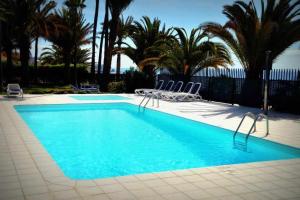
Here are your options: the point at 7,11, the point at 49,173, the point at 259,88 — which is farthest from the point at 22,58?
the point at 49,173

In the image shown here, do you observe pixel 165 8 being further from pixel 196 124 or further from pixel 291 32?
pixel 196 124

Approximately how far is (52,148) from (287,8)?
472 inches

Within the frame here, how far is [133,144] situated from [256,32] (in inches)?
353

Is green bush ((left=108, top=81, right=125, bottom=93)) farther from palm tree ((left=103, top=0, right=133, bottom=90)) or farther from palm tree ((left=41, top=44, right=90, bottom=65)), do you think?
palm tree ((left=41, top=44, right=90, bottom=65))

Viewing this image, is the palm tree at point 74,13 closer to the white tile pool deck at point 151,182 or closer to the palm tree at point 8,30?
the palm tree at point 8,30

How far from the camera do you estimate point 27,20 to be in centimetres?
2222

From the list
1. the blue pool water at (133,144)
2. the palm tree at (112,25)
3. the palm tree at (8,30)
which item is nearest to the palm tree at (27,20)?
the palm tree at (8,30)

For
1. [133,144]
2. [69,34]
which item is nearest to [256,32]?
[133,144]

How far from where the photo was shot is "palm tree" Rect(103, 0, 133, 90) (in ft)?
75.7

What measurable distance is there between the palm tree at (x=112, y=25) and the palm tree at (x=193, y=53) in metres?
4.79

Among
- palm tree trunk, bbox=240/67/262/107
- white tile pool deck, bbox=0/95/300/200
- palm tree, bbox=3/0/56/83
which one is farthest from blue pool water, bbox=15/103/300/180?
palm tree, bbox=3/0/56/83

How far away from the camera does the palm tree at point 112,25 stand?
23072mm

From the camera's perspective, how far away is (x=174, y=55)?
2039 cm

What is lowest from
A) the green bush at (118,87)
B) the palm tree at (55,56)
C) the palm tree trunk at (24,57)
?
the green bush at (118,87)
